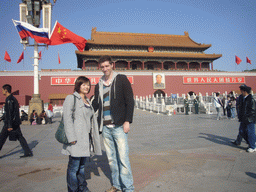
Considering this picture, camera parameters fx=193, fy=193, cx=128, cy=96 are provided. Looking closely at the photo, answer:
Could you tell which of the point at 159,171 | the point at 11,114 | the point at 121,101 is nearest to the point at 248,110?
the point at 159,171

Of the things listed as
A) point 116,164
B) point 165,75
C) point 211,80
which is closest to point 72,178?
point 116,164

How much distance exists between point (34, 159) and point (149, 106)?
12.0 meters

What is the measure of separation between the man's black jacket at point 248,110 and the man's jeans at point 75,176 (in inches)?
130

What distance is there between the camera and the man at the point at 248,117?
3710mm

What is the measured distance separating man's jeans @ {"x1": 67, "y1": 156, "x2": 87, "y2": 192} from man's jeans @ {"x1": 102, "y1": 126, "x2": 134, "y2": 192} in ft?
1.14

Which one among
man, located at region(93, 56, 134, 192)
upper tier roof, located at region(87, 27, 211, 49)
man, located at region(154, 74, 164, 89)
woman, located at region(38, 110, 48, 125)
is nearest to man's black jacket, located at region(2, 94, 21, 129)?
man, located at region(93, 56, 134, 192)

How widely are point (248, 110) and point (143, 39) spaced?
86.2ft

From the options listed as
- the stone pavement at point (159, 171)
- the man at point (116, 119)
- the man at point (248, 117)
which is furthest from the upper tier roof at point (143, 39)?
the man at point (116, 119)

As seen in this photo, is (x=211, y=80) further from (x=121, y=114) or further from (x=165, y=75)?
(x=121, y=114)

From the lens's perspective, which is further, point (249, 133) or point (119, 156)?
point (249, 133)

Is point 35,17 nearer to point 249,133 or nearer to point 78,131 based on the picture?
point 78,131

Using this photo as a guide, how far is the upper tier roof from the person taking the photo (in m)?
26.8

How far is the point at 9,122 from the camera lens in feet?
11.6

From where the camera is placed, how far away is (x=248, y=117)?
3.80m
